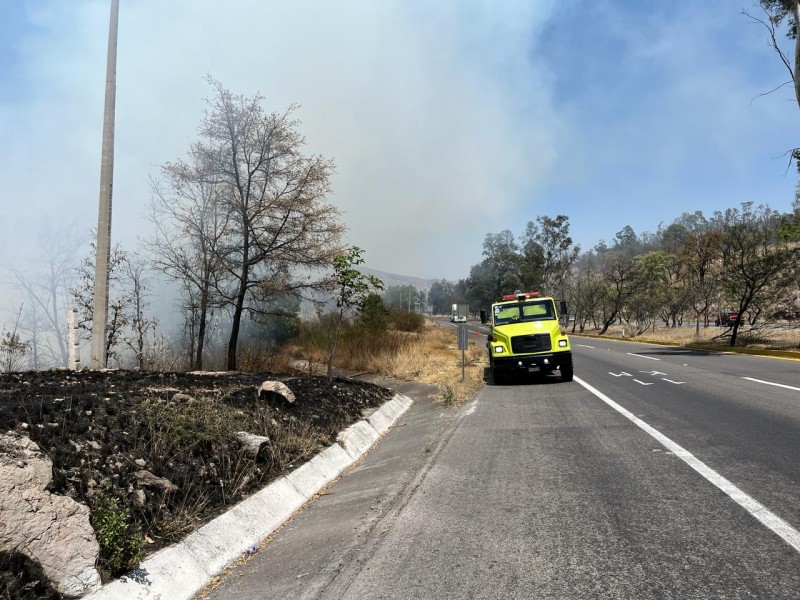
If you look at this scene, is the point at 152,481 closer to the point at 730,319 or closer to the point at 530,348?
the point at 530,348

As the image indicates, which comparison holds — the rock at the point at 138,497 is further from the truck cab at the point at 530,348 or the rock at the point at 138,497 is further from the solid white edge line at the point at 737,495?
the truck cab at the point at 530,348

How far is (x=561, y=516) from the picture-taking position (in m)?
4.38

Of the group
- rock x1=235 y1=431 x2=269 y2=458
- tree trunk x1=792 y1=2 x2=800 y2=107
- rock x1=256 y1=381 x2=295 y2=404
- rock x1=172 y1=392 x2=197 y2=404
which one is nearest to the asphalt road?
rock x1=235 y1=431 x2=269 y2=458

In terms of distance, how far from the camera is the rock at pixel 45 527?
3.15 m

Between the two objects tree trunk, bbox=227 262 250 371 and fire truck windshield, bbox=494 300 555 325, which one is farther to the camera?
tree trunk, bbox=227 262 250 371

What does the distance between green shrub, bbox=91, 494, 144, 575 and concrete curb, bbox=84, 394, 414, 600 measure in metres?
0.08

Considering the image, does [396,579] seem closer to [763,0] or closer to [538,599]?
[538,599]

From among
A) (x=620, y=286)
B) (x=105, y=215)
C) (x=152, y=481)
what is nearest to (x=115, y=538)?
(x=152, y=481)

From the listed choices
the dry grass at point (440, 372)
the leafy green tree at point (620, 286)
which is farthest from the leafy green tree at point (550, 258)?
the dry grass at point (440, 372)

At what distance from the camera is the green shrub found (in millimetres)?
3426

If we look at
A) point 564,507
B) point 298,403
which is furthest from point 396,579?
point 298,403

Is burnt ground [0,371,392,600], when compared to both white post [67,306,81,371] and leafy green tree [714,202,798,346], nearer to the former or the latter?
white post [67,306,81,371]

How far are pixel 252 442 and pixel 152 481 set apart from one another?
1.42 meters

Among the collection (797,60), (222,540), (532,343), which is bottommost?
(222,540)
